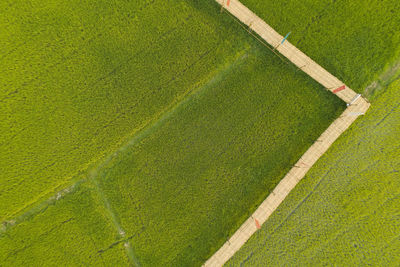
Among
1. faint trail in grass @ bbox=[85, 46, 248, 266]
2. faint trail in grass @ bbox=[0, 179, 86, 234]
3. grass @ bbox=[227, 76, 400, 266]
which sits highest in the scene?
faint trail in grass @ bbox=[0, 179, 86, 234]

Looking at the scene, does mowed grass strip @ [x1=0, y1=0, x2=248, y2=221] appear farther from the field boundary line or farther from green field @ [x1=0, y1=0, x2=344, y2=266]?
the field boundary line

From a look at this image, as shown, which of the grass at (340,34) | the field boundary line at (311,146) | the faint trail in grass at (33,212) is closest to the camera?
the field boundary line at (311,146)

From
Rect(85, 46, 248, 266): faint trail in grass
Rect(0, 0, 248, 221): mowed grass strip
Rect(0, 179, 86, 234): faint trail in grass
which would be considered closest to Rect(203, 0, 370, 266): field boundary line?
Rect(0, 0, 248, 221): mowed grass strip

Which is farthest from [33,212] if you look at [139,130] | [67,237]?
[139,130]

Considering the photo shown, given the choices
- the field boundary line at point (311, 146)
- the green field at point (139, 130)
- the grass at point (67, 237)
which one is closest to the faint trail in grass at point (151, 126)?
the green field at point (139, 130)

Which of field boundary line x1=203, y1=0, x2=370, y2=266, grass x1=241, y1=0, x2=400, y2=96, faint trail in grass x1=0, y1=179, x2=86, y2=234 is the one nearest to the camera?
field boundary line x1=203, y1=0, x2=370, y2=266

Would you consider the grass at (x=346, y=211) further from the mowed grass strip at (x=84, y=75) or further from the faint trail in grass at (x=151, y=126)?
the mowed grass strip at (x=84, y=75)
